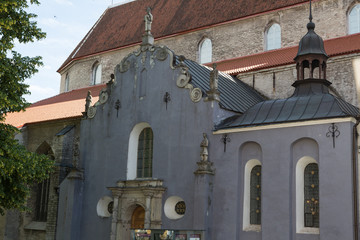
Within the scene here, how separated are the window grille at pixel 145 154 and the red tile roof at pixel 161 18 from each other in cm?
956

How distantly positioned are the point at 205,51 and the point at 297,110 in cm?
1131

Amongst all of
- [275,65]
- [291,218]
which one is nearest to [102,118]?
[275,65]

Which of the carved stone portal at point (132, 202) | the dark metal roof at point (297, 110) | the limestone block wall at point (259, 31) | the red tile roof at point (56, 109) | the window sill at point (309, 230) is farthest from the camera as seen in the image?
the red tile roof at point (56, 109)

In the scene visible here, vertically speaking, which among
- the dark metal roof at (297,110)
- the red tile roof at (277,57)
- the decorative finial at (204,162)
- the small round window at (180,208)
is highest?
the red tile roof at (277,57)

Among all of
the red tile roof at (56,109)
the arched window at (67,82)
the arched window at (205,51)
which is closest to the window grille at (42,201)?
the red tile roof at (56,109)

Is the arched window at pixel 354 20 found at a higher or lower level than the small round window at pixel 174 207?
higher

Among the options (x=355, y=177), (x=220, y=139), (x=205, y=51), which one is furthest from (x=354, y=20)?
(x=355, y=177)

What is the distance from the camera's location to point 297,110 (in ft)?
52.3

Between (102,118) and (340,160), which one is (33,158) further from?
(340,160)

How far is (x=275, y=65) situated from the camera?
68.0 ft

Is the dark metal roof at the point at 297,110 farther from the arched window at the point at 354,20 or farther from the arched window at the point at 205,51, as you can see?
the arched window at the point at 205,51

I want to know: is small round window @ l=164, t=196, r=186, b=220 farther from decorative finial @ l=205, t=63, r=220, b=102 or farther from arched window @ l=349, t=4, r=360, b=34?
arched window @ l=349, t=4, r=360, b=34

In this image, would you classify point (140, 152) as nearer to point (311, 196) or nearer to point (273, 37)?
point (311, 196)

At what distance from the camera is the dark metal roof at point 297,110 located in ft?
49.8
